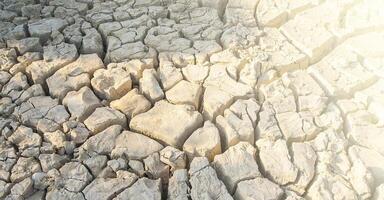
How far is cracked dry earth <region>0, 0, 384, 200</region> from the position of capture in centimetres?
175

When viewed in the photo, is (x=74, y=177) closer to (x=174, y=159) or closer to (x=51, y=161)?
(x=51, y=161)

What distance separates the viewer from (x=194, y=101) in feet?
6.73

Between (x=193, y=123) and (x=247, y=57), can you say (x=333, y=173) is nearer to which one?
(x=193, y=123)

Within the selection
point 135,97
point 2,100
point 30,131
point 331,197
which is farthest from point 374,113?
point 2,100

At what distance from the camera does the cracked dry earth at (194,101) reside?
1752mm

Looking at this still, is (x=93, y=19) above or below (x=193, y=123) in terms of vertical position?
above

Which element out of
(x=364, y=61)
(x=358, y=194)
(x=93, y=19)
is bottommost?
(x=358, y=194)

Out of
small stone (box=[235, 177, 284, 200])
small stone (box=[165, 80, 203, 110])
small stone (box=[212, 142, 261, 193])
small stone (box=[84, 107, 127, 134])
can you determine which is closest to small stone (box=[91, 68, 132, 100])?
small stone (box=[84, 107, 127, 134])

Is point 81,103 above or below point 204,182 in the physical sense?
above

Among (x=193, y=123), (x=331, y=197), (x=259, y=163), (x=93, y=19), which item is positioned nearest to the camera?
(x=331, y=197)

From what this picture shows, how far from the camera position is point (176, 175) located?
175 centimetres

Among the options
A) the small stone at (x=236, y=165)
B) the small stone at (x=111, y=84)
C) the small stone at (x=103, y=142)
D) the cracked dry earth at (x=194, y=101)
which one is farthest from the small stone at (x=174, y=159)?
the small stone at (x=111, y=84)

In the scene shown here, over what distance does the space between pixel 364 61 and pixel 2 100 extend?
1.82m

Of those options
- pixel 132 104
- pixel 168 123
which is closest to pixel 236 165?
pixel 168 123
